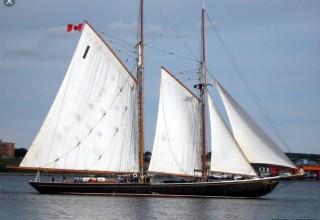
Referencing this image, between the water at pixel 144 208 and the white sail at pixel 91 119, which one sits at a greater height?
the white sail at pixel 91 119


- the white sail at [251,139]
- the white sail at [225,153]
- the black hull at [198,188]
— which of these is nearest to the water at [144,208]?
the black hull at [198,188]

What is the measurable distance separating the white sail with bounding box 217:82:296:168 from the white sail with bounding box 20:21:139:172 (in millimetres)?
11321

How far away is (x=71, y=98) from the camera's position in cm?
8325

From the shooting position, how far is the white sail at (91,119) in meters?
82.6

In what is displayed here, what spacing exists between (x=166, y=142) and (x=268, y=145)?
36.8 feet

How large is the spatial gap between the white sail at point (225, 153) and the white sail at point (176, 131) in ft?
8.15

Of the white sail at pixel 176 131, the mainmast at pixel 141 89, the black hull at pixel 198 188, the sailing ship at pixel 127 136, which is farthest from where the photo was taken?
the mainmast at pixel 141 89

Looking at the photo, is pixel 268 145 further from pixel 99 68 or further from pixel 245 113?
pixel 99 68

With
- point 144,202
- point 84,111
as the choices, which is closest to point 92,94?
point 84,111

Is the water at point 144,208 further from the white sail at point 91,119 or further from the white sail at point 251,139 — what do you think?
the white sail at point 251,139

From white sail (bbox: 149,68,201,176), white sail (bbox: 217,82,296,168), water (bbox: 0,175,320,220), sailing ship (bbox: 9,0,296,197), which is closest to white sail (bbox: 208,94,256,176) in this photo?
sailing ship (bbox: 9,0,296,197)

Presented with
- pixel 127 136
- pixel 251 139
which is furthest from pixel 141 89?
pixel 251 139

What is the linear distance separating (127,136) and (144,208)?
13.2 m

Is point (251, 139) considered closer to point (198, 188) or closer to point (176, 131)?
point (198, 188)
